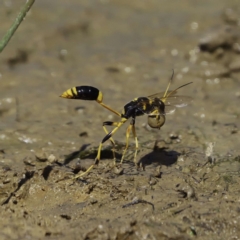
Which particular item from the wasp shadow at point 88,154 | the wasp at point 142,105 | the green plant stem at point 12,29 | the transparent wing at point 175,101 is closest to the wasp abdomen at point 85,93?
the wasp at point 142,105

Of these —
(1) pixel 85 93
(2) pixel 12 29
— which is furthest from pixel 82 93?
(2) pixel 12 29

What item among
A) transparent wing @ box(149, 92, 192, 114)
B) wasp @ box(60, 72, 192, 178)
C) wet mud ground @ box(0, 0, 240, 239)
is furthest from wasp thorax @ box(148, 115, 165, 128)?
wet mud ground @ box(0, 0, 240, 239)

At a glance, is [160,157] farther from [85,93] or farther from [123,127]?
[123,127]

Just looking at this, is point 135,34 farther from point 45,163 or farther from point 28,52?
point 45,163

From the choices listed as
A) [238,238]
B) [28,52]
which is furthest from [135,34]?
[238,238]

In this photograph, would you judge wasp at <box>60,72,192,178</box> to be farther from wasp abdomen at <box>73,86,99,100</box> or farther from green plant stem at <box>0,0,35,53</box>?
green plant stem at <box>0,0,35,53</box>

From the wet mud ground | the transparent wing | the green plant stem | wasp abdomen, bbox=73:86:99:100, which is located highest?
the green plant stem

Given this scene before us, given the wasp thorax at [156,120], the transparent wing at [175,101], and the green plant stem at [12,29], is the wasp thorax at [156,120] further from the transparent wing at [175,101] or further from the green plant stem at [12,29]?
the green plant stem at [12,29]
